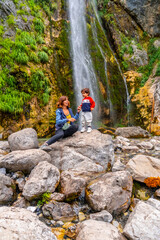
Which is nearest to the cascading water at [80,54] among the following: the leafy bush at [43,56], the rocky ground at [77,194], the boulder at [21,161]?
A: the leafy bush at [43,56]

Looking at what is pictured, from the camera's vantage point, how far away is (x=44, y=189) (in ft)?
8.99

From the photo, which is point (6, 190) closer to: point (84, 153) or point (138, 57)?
point (84, 153)

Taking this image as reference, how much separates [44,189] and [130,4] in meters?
19.6

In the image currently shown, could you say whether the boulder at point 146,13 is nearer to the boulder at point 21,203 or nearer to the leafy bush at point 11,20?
the leafy bush at point 11,20

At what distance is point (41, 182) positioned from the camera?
2.76 metres

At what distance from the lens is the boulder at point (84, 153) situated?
369 centimetres

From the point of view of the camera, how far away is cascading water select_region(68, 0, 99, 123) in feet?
35.5

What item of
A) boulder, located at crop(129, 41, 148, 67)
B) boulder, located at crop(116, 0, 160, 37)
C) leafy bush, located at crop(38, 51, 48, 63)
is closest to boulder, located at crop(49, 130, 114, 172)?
leafy bush, located at crop(38, 51, 48, 63)

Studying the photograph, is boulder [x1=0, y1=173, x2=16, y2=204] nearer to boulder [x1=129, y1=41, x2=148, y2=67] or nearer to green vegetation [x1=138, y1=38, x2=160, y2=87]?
green vegetation [x1=138, y1=38, x2=160, y2=87]

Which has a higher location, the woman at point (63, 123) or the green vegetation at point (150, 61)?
the green vegetation at point (150, 61)

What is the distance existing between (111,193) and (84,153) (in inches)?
57.6

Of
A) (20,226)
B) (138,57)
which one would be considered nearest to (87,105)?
(20,226)

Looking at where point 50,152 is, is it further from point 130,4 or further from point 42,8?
point 130,4

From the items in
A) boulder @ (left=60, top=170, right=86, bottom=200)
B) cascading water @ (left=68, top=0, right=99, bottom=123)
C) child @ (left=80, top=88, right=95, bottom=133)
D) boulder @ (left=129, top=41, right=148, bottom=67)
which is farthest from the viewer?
boulder @ (left=129, top=41, right=148, bottom=67)
